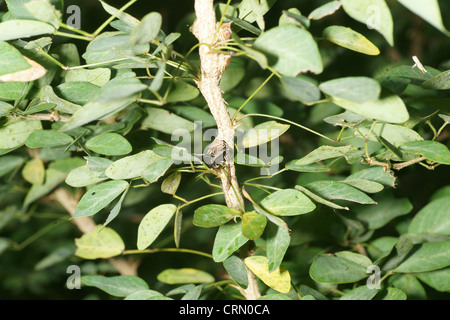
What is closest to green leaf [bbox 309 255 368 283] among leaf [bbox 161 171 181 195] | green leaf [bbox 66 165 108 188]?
leaf [bbox 161 171 181 195]

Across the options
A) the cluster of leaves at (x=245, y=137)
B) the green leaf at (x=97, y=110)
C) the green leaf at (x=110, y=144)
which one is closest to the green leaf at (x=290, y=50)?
the cluster of leaves at (x=245, y=137)

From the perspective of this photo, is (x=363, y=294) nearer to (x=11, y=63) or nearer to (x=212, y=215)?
(x=212, y=215)

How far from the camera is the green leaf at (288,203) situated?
465mm

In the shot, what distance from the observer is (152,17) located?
36 centimetres

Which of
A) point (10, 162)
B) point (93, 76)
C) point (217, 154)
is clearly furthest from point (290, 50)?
point (10, 162)

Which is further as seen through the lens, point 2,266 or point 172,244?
point 2,266

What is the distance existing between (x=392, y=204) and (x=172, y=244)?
19.0 inches

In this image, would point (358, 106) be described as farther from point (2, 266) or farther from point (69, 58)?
point (2, 266)

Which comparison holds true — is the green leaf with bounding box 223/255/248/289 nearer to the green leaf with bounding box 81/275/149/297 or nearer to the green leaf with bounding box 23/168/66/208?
the green leaf with bounding box 81/275/149/297

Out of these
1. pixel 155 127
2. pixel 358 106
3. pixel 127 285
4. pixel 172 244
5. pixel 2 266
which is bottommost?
pixel 2 266

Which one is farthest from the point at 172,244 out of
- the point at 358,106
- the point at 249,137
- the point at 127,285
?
the point at 358,106

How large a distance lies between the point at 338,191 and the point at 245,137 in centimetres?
14

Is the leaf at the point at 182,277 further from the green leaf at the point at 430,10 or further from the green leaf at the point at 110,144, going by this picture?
the green leaf at the point at 430,10

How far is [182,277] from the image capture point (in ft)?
2.24
